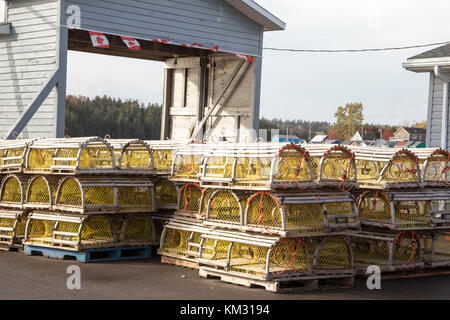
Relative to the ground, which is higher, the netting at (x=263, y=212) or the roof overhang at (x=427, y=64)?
the roof overhang at (x=427, y=64)

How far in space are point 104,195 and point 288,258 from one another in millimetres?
4032

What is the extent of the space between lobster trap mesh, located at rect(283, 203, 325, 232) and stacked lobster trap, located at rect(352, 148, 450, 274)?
1401 mm

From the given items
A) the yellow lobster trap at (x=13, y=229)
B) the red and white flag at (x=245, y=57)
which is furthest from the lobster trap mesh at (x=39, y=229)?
the red and white flag at (x=245, y=57)

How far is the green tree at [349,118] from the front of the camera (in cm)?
10607

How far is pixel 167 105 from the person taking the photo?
24.7m

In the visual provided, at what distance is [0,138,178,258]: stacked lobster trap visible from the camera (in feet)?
40.4

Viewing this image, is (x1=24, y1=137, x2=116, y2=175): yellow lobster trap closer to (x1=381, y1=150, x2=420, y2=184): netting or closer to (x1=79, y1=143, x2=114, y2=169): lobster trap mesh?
(x1=79, y1=143, x2=114, y2=169): lobster trap mesh

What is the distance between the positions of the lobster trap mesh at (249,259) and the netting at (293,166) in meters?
1.22

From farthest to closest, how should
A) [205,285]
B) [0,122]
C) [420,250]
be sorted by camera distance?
[0,122] < [420,250] < [205,285]

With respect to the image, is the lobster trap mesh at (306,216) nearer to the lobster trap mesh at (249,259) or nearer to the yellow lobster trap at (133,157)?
the lobster trap mesh at (249,259)
